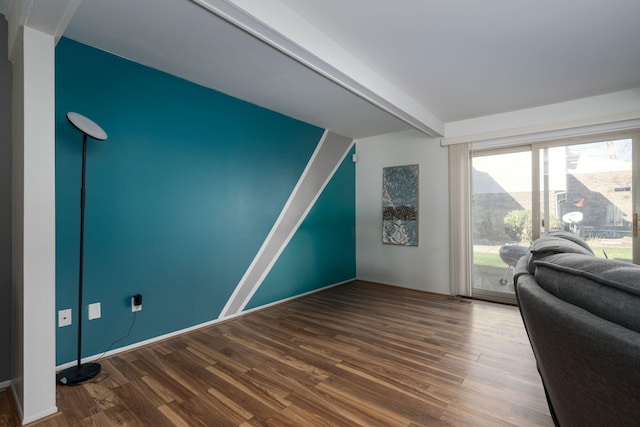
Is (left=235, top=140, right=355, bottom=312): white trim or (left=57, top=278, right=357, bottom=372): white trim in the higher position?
(left=235, top=140, right=355, bottom=312): white trim

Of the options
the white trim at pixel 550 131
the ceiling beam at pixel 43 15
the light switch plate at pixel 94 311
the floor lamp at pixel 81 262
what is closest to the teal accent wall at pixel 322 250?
the light switch plate at pixel 94 311

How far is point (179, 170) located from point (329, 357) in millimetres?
2204

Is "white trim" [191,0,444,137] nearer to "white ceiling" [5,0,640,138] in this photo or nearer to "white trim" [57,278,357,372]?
"white ceiling" [5,0,640,138]

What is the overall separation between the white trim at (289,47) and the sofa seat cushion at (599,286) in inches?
74.9

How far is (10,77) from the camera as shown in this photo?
2.07m

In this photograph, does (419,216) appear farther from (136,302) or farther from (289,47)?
(136,302)

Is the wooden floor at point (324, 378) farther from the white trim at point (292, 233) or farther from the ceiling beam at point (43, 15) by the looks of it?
the ceiling beam at point (43, 15)

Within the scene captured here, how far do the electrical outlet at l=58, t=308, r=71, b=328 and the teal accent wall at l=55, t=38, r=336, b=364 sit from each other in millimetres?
51

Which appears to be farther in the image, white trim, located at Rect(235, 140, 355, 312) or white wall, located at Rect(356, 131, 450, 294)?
white wall, located at Rect(356, 131, 450, 294)

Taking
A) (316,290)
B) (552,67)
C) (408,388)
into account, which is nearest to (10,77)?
(408,388)

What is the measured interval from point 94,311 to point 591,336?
2990mm

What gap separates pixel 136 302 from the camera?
2.61 meters

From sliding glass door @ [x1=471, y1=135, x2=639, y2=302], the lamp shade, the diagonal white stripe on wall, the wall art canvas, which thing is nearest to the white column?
the lamp shade

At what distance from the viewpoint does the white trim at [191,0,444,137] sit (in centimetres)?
164
